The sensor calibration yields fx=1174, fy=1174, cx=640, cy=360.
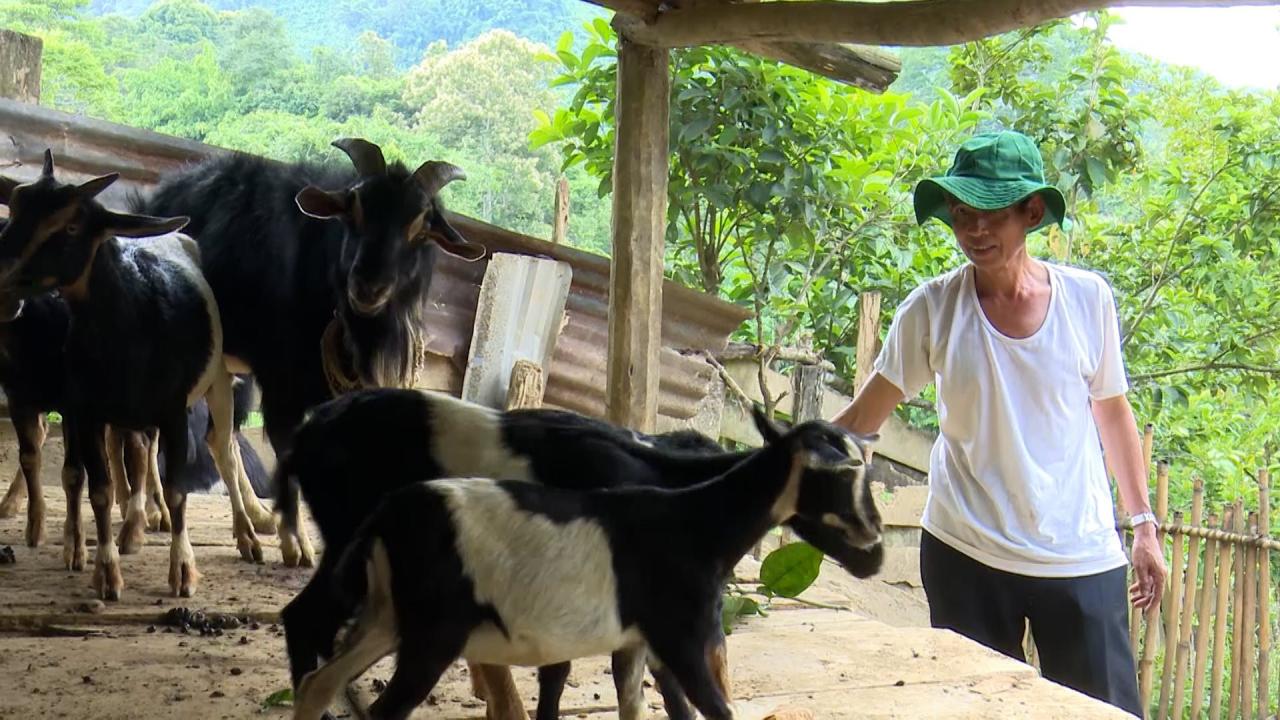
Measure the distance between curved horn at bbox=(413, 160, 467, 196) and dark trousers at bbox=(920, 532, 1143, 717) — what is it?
1.88 metres

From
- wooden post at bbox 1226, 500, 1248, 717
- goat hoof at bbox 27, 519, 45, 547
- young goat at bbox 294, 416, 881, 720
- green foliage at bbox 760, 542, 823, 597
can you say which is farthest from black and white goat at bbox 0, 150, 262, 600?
wooden post at bbox 1226, 500, 1248, 717

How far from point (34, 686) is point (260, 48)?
16.8m

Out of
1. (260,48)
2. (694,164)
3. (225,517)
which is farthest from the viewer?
(260,48)

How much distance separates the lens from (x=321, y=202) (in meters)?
3.79

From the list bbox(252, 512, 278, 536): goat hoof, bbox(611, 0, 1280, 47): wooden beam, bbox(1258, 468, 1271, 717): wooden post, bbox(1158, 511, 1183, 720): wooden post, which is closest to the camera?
bbox(611, 0, 1280, 47): wooden beam

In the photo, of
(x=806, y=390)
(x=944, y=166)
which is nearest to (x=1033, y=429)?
(x=806, y=390)

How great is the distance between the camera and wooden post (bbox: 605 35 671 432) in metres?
4.08

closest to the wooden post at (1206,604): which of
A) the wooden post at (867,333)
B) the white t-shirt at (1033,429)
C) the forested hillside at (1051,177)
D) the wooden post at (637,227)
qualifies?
the wooden post at (867,333)

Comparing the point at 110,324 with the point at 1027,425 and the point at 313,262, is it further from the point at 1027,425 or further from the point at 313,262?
the point at 1027,425

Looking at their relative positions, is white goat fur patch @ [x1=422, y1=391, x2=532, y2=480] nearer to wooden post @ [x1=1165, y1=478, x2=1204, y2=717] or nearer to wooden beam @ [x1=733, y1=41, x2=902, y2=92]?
wooden beam @ [x1=733, y1=41, x2=902, y2=92]

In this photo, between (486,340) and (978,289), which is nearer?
(978,289)

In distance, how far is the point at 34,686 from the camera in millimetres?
2855

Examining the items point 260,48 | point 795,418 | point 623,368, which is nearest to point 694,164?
point 795,418

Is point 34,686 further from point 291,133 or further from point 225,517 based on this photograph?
point 291,133
